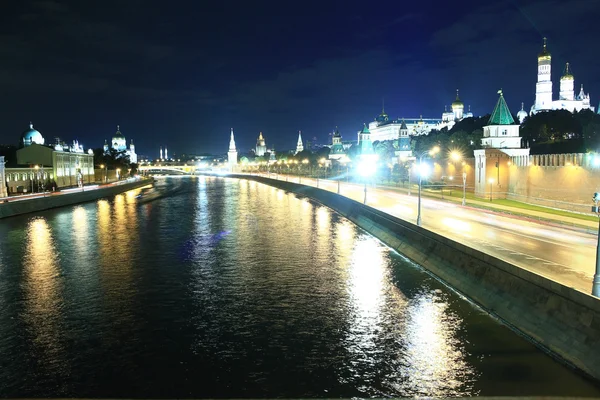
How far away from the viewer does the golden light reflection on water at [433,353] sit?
12.6m

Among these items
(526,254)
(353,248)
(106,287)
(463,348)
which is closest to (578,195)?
(353,248)

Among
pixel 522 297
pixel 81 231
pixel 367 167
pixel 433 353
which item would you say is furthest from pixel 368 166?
pixel 433 353

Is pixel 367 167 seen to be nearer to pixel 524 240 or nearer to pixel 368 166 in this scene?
pixel 368 166

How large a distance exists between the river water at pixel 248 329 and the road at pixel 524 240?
2575mm

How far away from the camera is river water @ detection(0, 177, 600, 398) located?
41.6 ft

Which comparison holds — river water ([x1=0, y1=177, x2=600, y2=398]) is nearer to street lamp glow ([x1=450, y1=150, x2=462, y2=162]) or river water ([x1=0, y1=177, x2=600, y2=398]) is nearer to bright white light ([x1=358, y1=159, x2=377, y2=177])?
bright white light ([x1=358, y1=159, x2=377, y2=177])

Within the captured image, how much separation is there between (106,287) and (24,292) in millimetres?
3049

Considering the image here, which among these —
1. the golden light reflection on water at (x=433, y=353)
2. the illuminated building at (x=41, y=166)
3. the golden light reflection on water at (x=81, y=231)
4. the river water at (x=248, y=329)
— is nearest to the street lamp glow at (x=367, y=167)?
the river water at (x=248, y=329)

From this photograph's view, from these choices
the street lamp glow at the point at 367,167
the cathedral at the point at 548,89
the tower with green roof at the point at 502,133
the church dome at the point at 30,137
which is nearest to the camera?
the street lamp glow at the point at 367,167

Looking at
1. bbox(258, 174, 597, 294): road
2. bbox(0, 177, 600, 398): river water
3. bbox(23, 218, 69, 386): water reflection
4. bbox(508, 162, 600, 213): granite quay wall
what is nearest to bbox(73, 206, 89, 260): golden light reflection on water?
bbox(0, 177, 600, 398): river water

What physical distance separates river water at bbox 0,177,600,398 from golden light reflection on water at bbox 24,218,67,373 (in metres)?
0.06

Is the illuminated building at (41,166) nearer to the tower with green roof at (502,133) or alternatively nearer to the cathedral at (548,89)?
the tower with green roof at (502,133)

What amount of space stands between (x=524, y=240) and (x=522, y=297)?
9396mm

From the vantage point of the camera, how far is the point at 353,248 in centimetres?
3122
